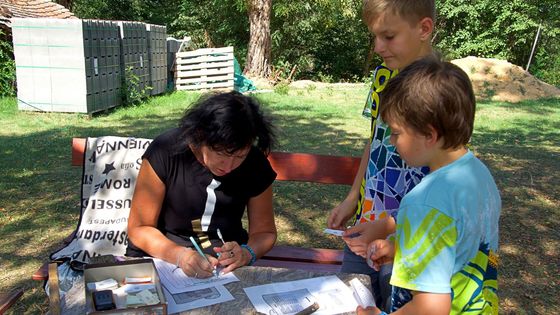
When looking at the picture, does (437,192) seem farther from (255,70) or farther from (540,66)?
(540,66)

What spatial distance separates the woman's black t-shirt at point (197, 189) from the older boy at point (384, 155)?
0.44 m

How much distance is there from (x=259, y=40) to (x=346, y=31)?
739 centimetres

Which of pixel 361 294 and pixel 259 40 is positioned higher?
pixel 259 40

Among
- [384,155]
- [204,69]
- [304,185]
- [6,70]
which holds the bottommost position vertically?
[304,185]

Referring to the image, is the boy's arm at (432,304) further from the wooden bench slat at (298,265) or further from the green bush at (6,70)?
the green bush at (6,70)

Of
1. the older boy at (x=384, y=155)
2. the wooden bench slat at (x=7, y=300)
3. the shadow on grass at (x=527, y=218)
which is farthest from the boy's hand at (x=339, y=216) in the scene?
the shadow on grass at (x=527, y=218)

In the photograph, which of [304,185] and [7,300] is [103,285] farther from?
[304,185]

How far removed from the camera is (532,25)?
67.7ft

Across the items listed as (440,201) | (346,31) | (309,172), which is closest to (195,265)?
(440,201)

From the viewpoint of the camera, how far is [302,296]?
1774mm

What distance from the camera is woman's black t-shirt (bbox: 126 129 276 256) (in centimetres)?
226

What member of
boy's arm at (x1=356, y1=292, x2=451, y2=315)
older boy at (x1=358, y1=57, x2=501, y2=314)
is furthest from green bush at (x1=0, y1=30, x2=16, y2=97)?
boy's arm at (x1=356, y1=292, x2=451, y2=315)

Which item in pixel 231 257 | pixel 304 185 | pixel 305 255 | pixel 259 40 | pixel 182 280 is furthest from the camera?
pixel 259 40

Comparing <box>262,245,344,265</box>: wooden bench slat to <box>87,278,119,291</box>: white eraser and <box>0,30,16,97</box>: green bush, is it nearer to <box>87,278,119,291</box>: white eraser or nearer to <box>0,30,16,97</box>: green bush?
<box>87,278,119,291</box>: white eraser
